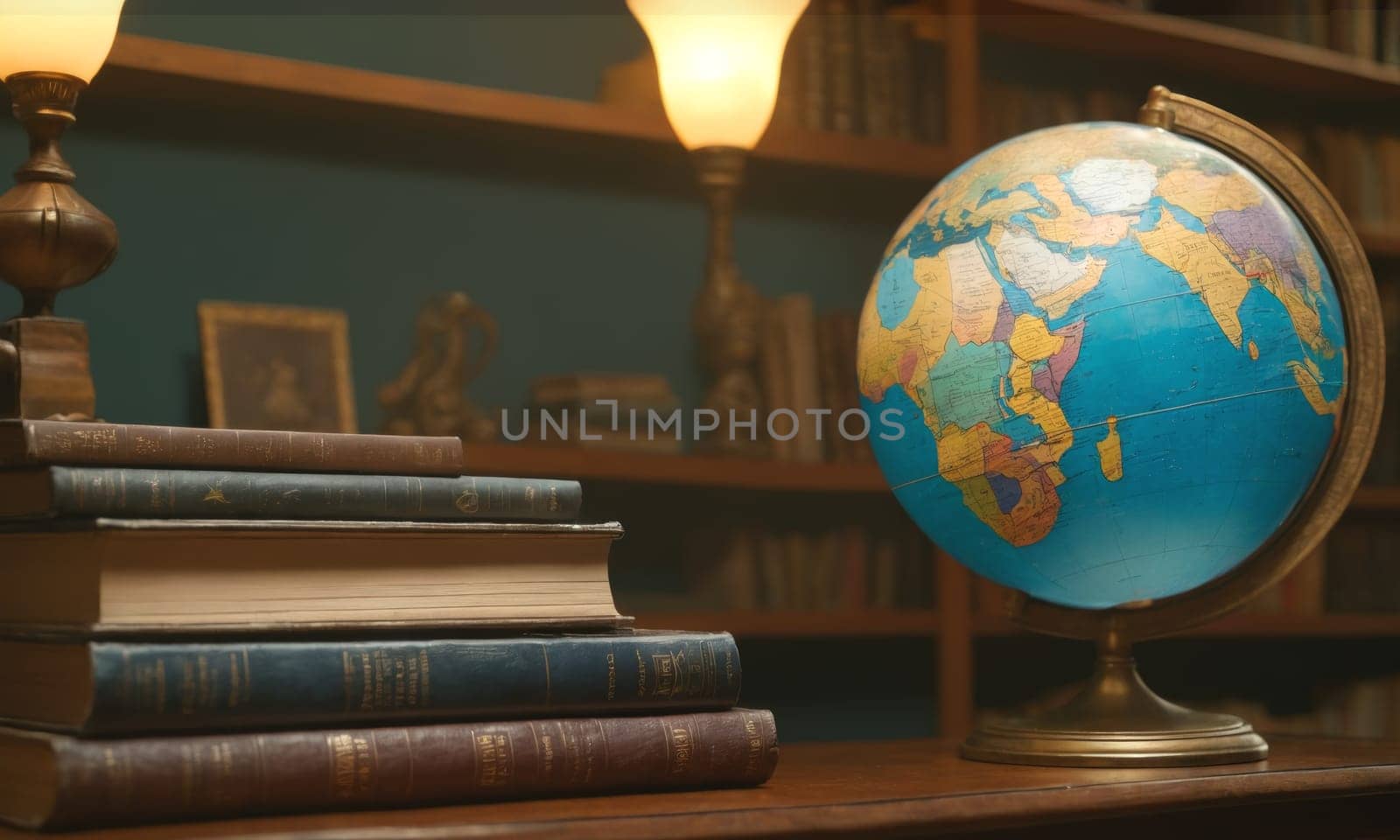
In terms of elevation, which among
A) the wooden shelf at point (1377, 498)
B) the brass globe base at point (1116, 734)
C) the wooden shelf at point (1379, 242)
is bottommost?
the brass globe base at point (1116, 734)

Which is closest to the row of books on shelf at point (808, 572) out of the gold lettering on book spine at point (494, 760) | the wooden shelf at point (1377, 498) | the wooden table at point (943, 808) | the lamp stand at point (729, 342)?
the lamp stand at point (729, 342)

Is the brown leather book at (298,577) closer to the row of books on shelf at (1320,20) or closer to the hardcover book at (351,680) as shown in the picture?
the hardcover book at (351,680)

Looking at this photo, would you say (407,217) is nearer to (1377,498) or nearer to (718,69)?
(718,69)

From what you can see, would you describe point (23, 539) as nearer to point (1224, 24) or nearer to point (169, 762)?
point (169, 762)

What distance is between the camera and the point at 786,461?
8.66ft

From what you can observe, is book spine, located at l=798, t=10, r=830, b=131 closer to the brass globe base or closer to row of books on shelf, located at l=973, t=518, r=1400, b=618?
row of books on shelf, located at l=973, t=518, r=1400, b=618

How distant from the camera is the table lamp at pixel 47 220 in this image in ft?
4.17

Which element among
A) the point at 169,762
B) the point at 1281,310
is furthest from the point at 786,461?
the point at 169,762

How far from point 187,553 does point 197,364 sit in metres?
1.50

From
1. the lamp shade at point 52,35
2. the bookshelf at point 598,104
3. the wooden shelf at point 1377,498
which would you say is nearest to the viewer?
the lamp shade at point 52,35

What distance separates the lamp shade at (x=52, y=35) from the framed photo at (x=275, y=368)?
802 millimetres

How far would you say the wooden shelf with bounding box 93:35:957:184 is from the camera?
2150 millimetres

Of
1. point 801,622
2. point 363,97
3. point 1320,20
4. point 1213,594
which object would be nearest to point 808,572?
point 801,622

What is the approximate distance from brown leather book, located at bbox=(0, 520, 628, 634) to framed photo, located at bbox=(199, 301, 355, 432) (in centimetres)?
115
